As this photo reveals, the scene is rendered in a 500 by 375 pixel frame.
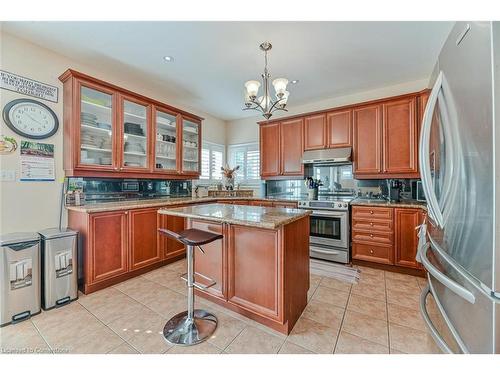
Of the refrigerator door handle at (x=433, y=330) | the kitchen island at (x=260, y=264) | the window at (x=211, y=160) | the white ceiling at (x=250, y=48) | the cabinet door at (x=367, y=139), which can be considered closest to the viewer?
the refrigerator door handle at (x=433, y=330)

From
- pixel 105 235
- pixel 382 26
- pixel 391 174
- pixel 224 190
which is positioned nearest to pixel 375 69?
pixel 382 26

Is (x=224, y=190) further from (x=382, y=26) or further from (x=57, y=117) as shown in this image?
(x=382, y=26)

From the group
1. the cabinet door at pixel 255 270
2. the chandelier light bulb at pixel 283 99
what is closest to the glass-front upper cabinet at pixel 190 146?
the chandelier light bulb at pixel 283 99

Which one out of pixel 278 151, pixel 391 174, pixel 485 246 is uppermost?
pixel 278 151

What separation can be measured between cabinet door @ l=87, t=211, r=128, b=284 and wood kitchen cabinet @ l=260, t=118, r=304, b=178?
2604 millimetres

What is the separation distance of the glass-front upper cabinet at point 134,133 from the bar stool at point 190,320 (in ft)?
5.80

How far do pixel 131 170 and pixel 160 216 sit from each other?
2.43 feet

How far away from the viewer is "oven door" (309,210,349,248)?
302cm

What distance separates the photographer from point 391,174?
10.2ft

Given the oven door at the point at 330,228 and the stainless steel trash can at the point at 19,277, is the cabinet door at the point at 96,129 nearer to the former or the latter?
the stainless steel trash can at the point at 19,277

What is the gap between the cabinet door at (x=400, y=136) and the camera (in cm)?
292

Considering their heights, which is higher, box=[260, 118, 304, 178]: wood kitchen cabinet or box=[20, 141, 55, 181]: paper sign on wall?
box=[260, 118, 304, 178]: wood kitchen cabinet

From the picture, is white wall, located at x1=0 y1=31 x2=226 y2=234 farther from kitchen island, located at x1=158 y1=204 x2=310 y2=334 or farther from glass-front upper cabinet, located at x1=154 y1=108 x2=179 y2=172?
kitchen island, located at x1=158 y1=204 x2=310 y2=334

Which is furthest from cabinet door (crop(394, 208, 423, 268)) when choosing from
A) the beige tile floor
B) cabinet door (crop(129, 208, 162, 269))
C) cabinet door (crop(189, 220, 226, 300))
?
cabinet door (crop(129, 208, 162, 269))
